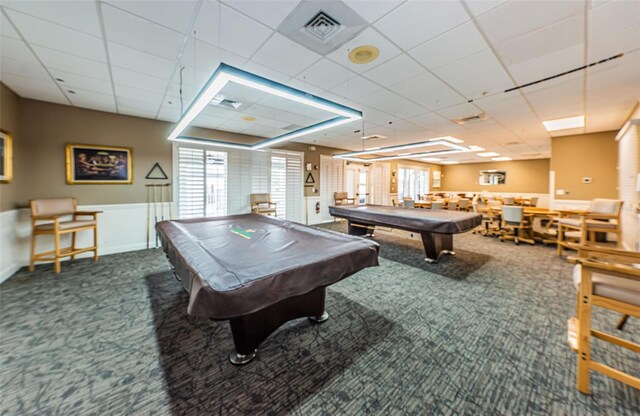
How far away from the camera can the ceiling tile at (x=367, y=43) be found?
2.28m

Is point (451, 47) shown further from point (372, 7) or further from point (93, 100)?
point (93, 100)

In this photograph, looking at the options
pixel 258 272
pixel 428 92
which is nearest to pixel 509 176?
pixel 428 92

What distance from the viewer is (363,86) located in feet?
11.3

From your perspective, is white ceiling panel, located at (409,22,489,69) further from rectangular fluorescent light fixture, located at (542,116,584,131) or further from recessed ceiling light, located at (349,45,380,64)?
rectangular fluorescent light fixture, located at (542,116,584,131)

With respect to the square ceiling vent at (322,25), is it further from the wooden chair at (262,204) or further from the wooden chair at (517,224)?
the wooden chair at (517,224)

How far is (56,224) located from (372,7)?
5200mm

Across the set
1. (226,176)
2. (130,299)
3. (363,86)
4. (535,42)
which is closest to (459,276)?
(535,42)

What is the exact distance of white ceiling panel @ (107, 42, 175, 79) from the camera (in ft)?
8.36

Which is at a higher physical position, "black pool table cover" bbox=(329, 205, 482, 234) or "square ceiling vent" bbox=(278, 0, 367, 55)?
"square ceiling vent" bbox=(278, 0, 367, 55)

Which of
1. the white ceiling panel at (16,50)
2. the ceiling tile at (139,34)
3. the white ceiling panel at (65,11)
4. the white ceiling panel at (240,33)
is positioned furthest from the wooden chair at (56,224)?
the white ceiling panel at (240,33)

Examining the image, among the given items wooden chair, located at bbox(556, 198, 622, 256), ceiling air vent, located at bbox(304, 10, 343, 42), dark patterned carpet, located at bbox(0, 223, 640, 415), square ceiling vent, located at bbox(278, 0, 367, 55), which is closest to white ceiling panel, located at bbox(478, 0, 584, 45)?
square ceiling vent, located at bbox(278, 0, 367, 55)

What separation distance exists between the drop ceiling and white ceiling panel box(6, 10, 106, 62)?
12 mm

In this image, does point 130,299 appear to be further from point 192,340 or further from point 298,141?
point 298,141

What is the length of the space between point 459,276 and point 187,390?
3563 millimetres
